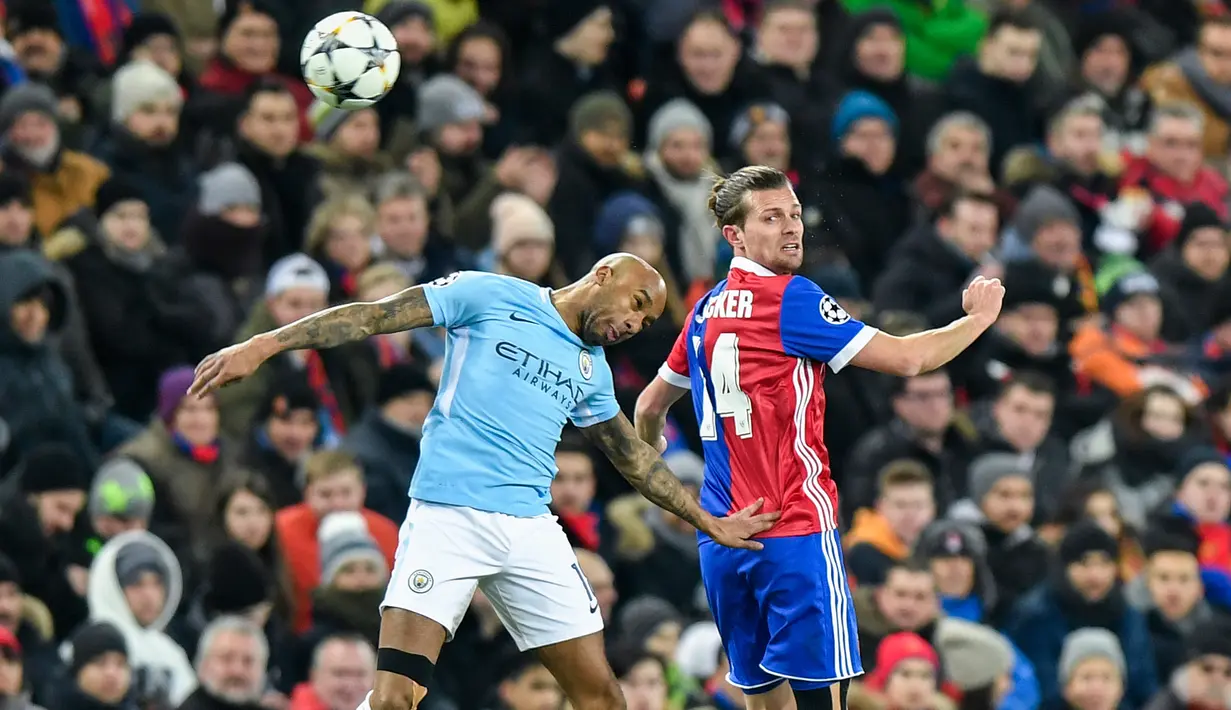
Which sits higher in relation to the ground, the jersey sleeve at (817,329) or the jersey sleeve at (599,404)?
the jersey sleeve at (817,329)

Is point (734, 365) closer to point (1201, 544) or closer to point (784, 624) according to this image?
point (784, 624)

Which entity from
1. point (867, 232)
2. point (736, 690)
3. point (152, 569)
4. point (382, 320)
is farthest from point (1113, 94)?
point (382, 320)

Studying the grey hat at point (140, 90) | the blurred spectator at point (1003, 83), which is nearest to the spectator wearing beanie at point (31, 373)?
the grey hat at point (140, 90)

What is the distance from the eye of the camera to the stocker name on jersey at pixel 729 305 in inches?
386

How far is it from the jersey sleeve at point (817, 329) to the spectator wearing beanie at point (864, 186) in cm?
740

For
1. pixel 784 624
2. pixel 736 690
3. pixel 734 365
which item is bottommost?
pixel 736 690

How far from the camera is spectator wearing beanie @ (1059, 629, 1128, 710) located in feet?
46.8

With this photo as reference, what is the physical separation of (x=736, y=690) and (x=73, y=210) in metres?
4.50

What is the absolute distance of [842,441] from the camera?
15570mm

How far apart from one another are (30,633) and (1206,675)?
20.6ft

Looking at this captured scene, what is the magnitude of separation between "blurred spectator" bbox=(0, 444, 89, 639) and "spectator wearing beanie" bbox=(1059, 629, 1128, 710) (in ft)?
17.3

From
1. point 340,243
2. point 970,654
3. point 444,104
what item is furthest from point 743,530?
point 444,104

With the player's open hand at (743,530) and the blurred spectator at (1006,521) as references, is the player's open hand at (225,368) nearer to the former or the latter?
the player's open hand at (743,530)

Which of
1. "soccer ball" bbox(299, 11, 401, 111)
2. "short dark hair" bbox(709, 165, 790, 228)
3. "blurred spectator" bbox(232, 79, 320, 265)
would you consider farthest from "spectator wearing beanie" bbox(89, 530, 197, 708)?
"short dark hair" bbox(709, 165, 790, 228)
